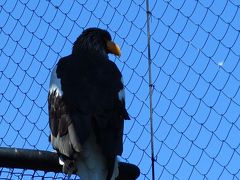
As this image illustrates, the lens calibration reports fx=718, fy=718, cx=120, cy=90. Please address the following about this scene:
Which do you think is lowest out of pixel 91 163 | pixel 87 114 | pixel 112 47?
pixel 91 163

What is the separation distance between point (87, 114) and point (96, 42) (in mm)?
1360

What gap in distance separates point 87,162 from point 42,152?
0.43 m

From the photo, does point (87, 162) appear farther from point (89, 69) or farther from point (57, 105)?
point (89, 69)

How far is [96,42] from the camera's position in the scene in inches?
168

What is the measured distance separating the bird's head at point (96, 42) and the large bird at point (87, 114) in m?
0.47

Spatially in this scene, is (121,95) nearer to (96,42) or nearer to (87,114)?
(87,114)

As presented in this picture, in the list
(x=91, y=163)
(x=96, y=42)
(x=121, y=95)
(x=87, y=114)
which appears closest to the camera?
(x=91, y=163)

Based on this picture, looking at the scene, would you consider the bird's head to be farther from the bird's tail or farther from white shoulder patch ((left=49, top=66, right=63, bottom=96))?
the bird's tail

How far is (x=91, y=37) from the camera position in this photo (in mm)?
4297

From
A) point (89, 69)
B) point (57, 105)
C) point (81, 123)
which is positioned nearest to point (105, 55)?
point (89, 69)

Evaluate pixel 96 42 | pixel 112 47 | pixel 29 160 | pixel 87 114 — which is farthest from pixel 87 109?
pixel 96 42

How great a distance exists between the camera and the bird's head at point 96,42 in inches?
165

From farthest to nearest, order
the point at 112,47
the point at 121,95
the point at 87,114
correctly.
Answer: the point at 112,47 → the point at 121,95 → the point at 87,114

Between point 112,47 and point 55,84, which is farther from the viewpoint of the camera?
point 112,47
